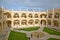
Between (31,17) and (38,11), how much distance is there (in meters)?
2.24

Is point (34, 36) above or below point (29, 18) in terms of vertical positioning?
above

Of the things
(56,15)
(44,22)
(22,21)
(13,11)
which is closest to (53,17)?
(56,15)

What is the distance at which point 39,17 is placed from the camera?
2827 centimetres

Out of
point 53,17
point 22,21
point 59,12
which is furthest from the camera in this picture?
point 22,21

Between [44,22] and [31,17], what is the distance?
338 centimetres

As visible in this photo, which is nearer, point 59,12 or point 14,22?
point 59,12

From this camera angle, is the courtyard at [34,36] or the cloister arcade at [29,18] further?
the cloister arcade at [29,18]

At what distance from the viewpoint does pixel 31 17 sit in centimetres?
2809

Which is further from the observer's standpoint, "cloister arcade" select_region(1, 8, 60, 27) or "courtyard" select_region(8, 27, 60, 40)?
"cloister arcade" select_region(1, 8, 60, 27)

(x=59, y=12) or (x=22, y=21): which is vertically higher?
(x=59, y=12)

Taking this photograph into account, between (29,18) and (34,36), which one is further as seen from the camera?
(29,18)

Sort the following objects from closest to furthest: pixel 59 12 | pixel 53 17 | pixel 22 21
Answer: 1. pixel 59 12
2. pixel 53 17
3. pixel 22 21

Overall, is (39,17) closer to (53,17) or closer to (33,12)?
(33,12)

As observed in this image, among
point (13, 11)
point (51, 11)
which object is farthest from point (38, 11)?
point (13, 11)
